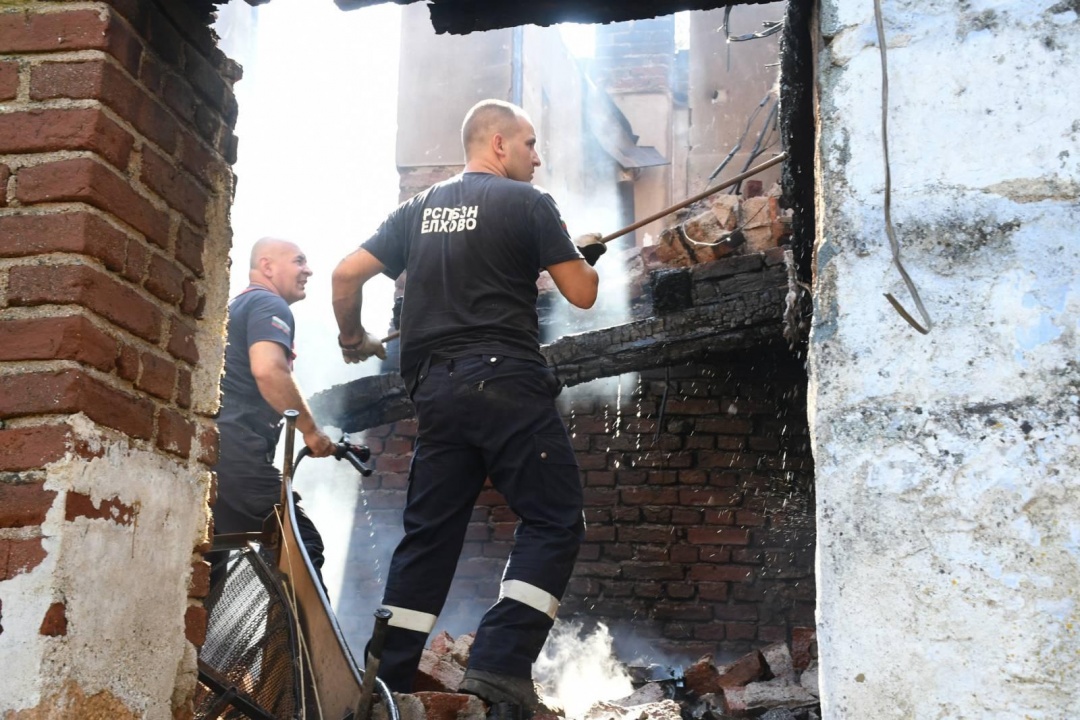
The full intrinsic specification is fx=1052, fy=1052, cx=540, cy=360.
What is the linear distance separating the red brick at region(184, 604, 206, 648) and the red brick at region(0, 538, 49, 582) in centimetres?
50

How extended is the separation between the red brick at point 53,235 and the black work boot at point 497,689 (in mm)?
1478

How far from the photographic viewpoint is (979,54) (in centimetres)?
183

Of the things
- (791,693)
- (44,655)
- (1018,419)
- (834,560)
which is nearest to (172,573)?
(44,655)

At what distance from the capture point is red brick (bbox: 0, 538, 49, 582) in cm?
183

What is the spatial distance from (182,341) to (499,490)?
108cm

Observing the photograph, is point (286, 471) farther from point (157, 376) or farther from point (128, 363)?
point (128, 363)

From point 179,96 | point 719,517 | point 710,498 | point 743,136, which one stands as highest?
point 743,136

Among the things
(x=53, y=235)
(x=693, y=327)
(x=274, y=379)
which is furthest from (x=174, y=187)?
(x=693, y=327)

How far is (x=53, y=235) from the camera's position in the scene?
6.45ft

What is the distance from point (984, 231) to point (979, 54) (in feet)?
1.05

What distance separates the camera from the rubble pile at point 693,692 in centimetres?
275

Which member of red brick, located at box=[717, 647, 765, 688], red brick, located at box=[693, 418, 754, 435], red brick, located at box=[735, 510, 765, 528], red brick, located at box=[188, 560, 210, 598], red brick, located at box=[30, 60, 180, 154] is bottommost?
red brick, located at box=[717, 647, 765, 688]

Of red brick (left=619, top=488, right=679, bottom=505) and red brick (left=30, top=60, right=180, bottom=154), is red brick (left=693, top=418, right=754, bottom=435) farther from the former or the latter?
red brick (left=30, top=60, right=180, bottom=154)

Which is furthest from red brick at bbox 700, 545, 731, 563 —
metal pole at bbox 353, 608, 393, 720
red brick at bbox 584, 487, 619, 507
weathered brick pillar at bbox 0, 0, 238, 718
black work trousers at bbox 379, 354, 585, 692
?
weathered brick pillar at bbox 0, 0, 238, 718
